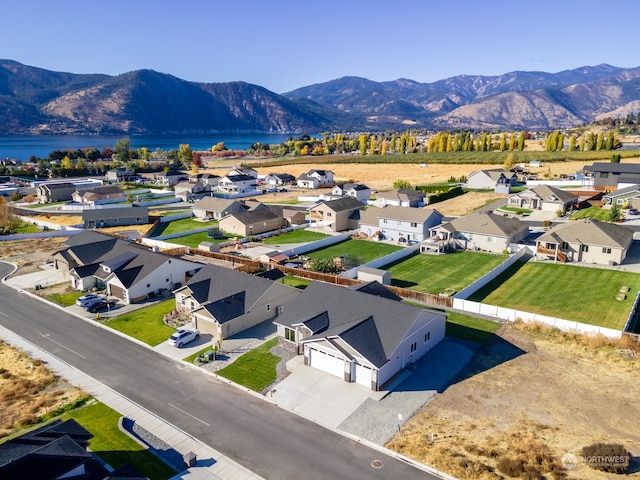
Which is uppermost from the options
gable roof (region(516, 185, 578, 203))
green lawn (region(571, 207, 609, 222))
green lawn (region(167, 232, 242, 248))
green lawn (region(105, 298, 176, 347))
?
gable roof (region(516, 185, 578, 203))

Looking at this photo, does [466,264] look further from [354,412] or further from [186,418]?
[186,418]

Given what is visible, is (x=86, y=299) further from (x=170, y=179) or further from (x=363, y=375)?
(x=170, y=179)

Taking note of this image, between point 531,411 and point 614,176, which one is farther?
point 614,176

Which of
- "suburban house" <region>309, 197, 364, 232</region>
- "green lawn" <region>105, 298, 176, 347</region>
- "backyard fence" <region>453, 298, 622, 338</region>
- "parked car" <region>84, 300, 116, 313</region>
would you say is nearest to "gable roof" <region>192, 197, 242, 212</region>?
"suburban house" <region>309, 197, 364, 232</region>

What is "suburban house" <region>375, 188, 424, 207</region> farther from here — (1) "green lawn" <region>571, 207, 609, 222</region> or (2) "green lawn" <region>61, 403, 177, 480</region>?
(2) "green lawn" <region>61, 403, 177, 480</region>

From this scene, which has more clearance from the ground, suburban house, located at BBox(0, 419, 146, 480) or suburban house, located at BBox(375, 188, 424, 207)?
suburban house, located at BBox(375, 188, 424, 207)

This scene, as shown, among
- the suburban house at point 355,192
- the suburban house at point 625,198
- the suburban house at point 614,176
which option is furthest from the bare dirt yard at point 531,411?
the suburban house at point 614,176

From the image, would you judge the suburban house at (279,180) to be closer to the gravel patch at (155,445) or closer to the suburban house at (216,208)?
the suburban house at (216,208)

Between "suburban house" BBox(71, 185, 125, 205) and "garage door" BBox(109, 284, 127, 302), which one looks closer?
"garage door" BBox(109, 284, 127, 302)

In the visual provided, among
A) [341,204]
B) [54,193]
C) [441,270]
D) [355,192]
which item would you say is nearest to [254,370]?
[441,270]
